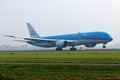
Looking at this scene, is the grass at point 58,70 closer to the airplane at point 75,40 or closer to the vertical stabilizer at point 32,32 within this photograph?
the airplane at point 75,40

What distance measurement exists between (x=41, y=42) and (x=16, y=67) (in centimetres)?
8123

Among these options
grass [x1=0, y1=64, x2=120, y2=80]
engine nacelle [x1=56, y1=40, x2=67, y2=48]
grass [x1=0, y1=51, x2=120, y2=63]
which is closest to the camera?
grass [x1=0, y1=64, x2=120, y2=80]

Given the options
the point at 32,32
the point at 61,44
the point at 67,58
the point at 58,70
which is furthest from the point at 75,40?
the point at 58,70

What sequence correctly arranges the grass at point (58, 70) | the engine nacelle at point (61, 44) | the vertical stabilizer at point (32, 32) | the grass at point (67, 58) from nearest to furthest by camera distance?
1. the grass at point (58, 70)
2. the grass at point (67, 58)
3. the engine nacelle at point (61, 44)
4. the vertical stabilizer at point (32, 32)

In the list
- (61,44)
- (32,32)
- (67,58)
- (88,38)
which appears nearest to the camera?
(67,58)

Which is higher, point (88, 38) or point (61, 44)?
point (88, 38)

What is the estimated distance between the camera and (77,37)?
109875mm

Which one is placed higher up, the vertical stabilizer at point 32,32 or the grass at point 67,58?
the vertical stabilizer at point 32,32

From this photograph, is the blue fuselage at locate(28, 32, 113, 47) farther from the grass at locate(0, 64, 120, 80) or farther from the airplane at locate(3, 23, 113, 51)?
the grass at locate(0, 64, 120, 80)

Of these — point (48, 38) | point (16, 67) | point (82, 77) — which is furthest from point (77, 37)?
point (82, 77)

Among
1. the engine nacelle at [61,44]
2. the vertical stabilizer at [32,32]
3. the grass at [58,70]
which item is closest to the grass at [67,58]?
the grass at [58,70]

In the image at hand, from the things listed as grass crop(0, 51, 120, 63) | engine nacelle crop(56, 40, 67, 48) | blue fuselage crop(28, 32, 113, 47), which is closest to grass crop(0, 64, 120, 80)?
grass crop(0, 51, 120, 63)

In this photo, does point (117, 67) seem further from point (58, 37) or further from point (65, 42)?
point (58, 37)

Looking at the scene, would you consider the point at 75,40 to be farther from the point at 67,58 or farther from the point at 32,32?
the point at 67,58
